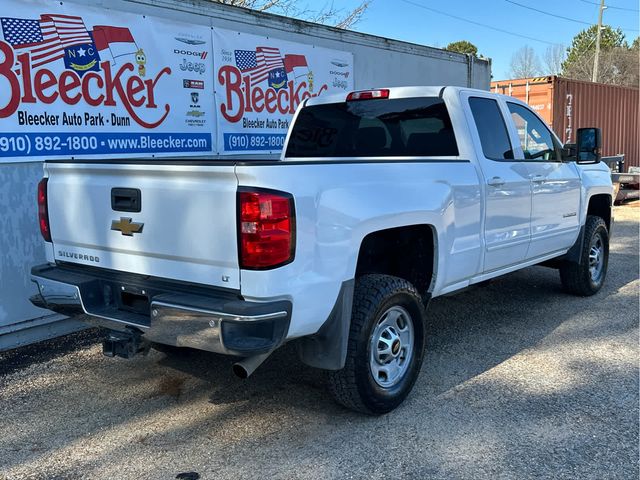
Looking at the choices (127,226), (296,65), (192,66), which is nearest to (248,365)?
(127,226)

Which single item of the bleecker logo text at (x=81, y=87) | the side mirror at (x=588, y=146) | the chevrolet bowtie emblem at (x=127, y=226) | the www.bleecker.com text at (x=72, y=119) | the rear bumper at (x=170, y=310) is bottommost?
the rear bumper at (x=170, y=310)

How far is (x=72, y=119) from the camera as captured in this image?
5.36 meters

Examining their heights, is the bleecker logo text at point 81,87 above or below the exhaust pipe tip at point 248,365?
above

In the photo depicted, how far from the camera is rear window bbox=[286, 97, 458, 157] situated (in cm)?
469

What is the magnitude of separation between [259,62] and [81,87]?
7.52ft

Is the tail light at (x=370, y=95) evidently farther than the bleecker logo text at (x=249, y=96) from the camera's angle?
No

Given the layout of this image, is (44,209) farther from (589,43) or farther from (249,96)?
(589,43)

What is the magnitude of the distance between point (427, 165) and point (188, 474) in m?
2.33

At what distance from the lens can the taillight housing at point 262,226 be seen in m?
2.89

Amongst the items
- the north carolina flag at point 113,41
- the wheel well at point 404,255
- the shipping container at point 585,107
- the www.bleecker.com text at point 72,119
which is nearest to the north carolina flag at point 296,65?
the north carolina flag at point 113,41

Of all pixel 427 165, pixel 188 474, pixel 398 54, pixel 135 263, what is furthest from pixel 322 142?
pixel 398 54

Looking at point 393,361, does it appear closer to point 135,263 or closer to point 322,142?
point 135,263

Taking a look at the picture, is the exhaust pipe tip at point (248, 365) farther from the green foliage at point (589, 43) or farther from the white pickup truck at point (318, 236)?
the green foliage at point (589, 43)

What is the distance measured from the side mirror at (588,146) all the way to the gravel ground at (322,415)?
1.60 meters
